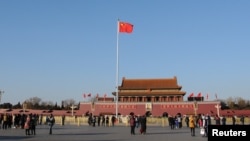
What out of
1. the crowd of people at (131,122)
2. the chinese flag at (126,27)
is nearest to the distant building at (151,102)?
the crowd of people at (131,122)

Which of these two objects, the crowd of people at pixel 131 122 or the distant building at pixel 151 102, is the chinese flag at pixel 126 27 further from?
the distant building at pixel 151 102

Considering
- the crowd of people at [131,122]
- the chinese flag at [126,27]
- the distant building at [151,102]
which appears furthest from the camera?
the distant building at [151,102]

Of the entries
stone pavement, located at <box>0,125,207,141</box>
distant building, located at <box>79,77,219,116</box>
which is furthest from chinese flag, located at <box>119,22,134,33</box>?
distant building, located at <box>79,77,219,116</box>

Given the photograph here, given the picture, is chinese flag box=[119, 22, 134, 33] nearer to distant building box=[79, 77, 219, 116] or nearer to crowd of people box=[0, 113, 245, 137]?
crowd of people box=[0, 113, 245, 137]

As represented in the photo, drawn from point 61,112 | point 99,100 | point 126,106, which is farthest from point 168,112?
point 61,112

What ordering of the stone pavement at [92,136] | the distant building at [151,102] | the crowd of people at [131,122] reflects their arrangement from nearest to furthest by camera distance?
the stone pavement at [92,136]
the crowd of people at [131,122]
the distant building at [151,102]

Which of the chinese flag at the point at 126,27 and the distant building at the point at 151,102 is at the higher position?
the chinese flag at the point at 126,27

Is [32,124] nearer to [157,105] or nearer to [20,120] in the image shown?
[20,120]

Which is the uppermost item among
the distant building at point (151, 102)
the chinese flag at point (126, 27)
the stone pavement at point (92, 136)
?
the chinese flag at point (126, 27)

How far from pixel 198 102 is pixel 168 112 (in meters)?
5.87

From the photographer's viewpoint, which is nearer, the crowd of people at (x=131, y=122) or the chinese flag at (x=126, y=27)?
the crowd of people at (x=131, y=122)

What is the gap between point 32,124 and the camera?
2267 cm

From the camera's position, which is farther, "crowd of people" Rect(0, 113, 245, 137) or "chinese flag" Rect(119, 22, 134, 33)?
"chinese flag" Rect(119, 22, 134, 33)

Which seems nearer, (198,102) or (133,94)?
(198,102)
